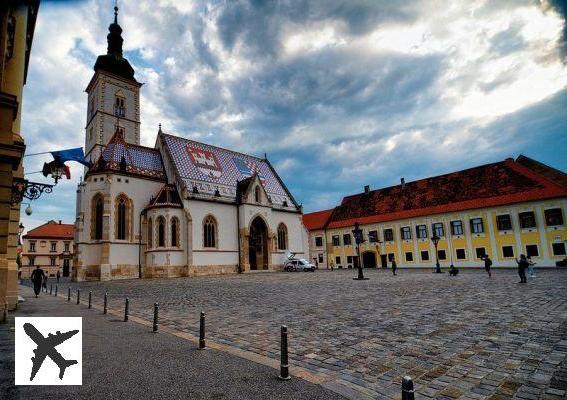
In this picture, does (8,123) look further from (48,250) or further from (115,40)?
(48,250)

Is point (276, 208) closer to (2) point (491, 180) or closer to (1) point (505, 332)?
(2) point (491, 180)

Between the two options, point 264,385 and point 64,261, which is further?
point 64,261

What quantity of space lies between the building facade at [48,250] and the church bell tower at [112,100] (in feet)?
94.5

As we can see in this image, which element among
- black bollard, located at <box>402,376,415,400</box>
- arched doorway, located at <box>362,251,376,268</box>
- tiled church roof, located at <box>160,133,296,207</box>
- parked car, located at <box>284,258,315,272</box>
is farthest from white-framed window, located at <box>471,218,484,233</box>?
black bollard, located at <box>402,376,415,400</box>

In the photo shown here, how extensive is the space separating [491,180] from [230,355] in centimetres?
4183

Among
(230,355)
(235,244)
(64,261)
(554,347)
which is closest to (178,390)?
(230,355)

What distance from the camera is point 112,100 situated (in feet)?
155

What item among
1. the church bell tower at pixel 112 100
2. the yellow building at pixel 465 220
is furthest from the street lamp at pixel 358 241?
the church bell tower at pixel 112 100

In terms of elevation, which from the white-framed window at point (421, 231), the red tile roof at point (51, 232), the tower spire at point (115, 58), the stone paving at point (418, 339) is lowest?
the stone paving at point (418, 339)

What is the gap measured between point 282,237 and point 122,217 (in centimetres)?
2227

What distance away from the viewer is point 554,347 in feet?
19.1

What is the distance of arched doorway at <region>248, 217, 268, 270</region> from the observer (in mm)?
45438

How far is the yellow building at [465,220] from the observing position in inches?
1310

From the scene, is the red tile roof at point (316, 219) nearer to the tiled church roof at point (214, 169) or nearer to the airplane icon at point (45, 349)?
the tiled church roof at point (214, 169)
